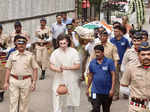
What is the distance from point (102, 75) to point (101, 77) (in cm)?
4

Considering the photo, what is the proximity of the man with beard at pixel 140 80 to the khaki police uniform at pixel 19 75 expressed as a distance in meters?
2.39

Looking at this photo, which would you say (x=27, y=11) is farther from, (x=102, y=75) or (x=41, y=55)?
(x=102, y=75)

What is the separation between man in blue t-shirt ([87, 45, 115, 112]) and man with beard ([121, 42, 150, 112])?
1271mm

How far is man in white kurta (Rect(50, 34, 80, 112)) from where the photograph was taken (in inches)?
288

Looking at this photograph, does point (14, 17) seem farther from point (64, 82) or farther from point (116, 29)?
point (64, 82)

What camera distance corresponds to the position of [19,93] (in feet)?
25.1

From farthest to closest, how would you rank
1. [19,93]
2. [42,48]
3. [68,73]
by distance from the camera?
[42,48], [19,93], [68,73]

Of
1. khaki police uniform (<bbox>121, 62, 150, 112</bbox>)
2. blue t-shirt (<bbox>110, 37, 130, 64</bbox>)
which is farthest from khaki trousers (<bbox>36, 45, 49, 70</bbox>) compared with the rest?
khaki police uniform (<bbox>121, 62, 150, 112</bbox>)

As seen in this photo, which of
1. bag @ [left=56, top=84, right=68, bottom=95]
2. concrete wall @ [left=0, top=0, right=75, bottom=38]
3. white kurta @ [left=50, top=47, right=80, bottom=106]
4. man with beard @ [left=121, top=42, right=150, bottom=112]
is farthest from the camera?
concrete wall @ [left=0, top=0, right=75, bottom=38]

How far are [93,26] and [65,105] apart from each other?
3187mm

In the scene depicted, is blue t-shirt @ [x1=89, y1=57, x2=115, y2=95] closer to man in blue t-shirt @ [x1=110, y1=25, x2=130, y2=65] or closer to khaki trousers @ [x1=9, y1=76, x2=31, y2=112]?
khaki trousers @ [x1=9, y1=76, x2=31, y2=112]

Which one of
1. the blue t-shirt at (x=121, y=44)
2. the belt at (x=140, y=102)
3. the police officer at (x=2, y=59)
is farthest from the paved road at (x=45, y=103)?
the belt at (x=140, y=102)

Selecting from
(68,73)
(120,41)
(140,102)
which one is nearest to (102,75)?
(68,73)

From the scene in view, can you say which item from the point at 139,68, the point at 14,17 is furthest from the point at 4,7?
the point at 139,68
